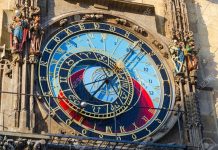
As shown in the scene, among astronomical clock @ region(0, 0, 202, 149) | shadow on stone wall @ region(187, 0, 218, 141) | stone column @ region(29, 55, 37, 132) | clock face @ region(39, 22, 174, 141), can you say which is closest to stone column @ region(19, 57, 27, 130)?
astronomical clock @ region(0, 0, 202, 149)

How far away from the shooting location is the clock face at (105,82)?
491 inches

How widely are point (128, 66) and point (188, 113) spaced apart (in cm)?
157

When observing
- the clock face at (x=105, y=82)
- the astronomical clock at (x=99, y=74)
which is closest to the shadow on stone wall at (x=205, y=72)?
the astronomical clock at (x=99, y=74)

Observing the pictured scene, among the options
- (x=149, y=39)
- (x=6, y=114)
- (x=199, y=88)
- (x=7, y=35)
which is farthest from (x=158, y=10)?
(x=6, y=114)

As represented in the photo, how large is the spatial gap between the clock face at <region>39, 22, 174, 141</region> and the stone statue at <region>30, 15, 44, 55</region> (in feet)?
0.77

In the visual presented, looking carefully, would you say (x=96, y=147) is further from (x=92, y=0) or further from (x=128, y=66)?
(x=92, y=0)

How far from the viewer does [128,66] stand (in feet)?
44.6

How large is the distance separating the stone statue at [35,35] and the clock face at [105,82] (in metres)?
0.24

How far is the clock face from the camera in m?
12.5

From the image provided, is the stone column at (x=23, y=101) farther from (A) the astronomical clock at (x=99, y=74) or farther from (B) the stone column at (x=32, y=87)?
(B) the stone column at (x=32, y=87)

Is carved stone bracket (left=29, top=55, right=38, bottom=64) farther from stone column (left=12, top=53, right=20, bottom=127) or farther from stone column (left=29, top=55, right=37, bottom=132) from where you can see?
stone column (left=12, top=53, right=20, bottom=127)

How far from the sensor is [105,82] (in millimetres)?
13156

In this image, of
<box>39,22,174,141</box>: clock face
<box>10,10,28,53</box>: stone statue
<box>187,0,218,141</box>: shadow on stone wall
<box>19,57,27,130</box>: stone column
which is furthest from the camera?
<box>187,0,218,141</box>: shadow on stone wall

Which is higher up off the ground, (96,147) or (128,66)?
(128,66)
